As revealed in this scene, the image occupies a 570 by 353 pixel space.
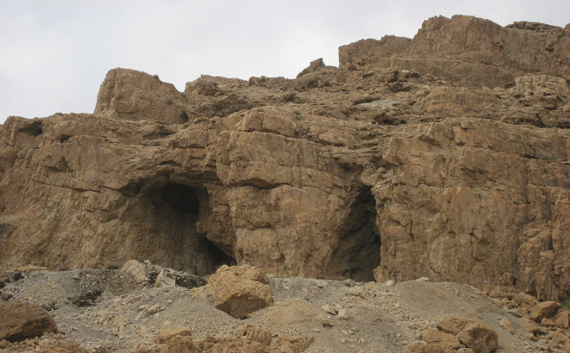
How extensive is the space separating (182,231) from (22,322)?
11.8 m

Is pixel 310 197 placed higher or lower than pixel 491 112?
lower

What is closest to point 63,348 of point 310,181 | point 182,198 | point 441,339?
point 441,339

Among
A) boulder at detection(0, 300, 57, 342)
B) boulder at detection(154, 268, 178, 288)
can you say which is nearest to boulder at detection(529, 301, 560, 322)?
boulder at detection(154, 268, 178, 288)

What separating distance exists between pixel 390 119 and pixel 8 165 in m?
15.3

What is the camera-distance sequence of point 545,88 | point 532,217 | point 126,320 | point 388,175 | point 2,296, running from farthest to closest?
point 545,88 → point 388,175 → point 532,217 → point 2,296 → point 126,320

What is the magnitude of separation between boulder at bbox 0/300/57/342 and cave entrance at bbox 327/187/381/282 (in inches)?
368

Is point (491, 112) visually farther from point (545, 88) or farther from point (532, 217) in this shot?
point (532, 217)

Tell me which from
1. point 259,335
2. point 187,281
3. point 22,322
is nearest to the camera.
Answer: point 22,322

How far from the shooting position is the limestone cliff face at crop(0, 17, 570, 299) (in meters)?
14.3

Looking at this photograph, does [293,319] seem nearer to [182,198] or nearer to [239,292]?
[239,292]

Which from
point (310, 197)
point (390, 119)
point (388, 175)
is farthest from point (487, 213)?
point (390, 119)

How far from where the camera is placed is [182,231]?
69.8 ft

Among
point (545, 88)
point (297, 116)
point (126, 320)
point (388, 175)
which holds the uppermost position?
point (545, 88)

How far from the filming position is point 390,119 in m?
20.1
